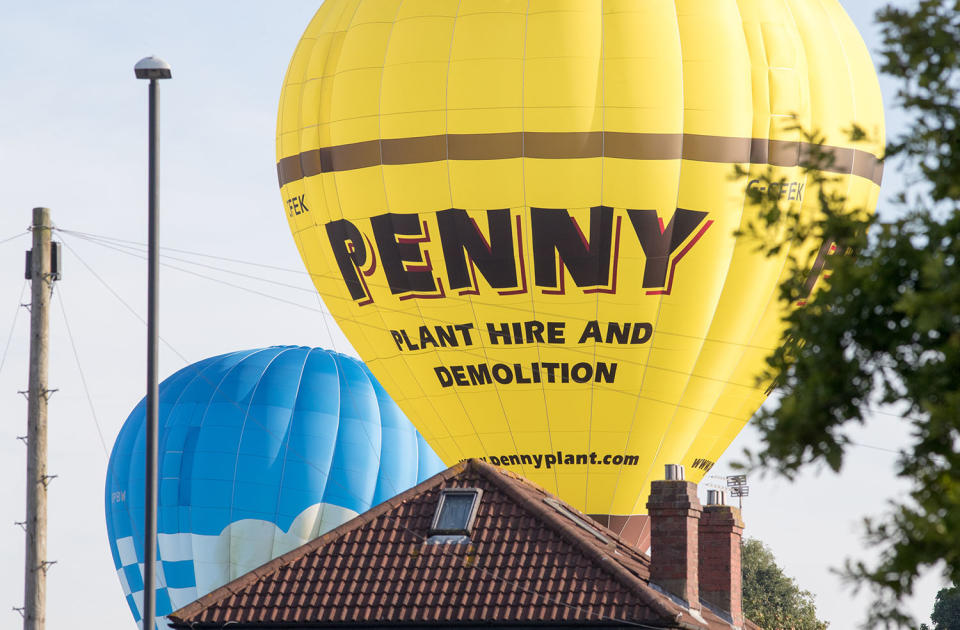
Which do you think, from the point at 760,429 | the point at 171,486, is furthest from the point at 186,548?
the point at 760,429

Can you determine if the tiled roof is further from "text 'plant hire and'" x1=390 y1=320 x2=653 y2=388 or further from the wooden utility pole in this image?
the wooden utility pole

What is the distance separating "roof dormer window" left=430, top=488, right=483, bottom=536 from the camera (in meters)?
25.3

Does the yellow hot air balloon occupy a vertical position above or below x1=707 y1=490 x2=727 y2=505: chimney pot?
above

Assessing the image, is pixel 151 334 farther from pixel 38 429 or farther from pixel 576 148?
pixel 576 148

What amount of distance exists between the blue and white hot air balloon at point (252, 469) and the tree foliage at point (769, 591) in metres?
22.7

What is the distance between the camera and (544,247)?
A: 29.4 meters

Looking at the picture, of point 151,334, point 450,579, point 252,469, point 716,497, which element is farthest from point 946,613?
point 151,334

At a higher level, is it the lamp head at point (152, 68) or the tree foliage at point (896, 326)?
the lamp head at point (152, 68)

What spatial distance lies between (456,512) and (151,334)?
768 centimetres

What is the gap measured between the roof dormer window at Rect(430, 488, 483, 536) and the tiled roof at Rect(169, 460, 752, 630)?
5.0 inches

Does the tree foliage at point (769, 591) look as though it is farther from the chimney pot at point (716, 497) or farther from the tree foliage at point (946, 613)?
the chimney pot at point (716, 497)

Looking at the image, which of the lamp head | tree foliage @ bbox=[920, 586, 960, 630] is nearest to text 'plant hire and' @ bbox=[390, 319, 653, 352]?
the lamp head

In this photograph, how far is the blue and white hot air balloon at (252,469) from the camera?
4466cm

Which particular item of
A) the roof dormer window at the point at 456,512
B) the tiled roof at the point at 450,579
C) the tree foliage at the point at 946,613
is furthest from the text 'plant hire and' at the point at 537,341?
the tree foliage at the point at 946,613
